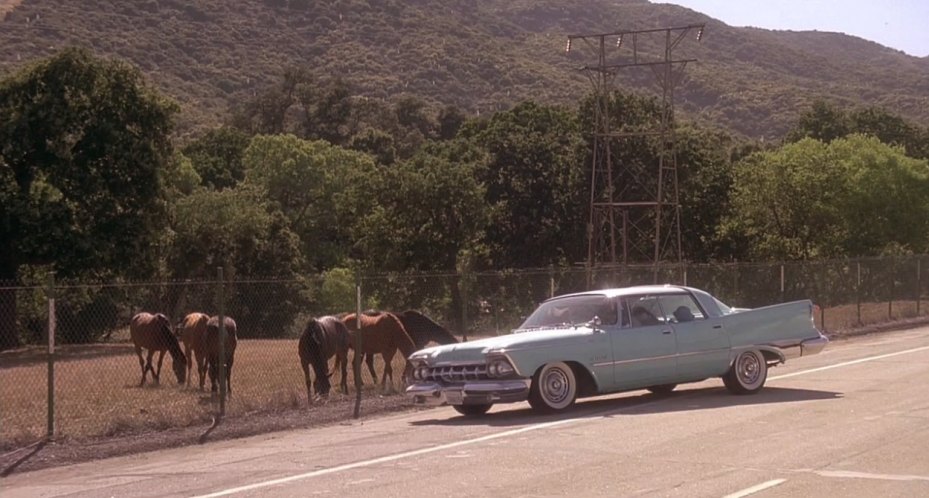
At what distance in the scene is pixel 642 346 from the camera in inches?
667

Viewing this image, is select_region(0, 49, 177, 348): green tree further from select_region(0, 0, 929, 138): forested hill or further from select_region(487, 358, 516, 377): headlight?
select_region(0, 0, 929, 138): forested hill

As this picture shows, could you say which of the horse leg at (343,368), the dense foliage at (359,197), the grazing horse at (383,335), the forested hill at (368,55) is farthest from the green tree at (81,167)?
the forested hill at (368,55)

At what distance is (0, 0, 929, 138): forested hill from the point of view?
117 metres

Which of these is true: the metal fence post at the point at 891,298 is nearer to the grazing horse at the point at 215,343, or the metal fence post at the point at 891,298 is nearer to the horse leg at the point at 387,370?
the horse leg at the point at 387,370

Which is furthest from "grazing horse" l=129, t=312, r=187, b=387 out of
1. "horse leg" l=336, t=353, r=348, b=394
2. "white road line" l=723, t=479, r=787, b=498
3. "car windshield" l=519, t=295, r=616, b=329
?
"white road line" l=723, t=479, r=787, b=498

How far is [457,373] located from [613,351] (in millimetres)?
2094

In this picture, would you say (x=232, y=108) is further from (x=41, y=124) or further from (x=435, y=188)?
(x=41, y=124)

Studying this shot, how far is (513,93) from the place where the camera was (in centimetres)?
13650

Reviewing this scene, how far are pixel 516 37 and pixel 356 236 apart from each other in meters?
119

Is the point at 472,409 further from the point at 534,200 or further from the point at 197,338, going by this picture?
the point at 534,200

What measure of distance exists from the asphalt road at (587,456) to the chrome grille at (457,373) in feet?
1.89

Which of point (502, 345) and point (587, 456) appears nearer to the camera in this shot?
point (587, 456)

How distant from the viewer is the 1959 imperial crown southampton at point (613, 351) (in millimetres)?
16094

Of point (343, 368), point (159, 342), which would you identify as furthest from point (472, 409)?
point (159, 342)
